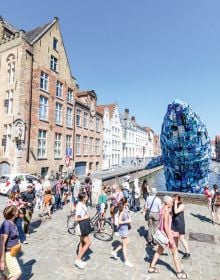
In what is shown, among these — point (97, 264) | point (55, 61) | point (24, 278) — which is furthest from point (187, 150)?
point (55, 61)

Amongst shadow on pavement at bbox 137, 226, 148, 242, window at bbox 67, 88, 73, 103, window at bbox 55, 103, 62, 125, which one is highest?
window at bbox 67, 88, 73, 103

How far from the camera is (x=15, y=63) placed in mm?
23047

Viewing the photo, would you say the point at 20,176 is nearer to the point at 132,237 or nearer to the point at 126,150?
the point at 132,237

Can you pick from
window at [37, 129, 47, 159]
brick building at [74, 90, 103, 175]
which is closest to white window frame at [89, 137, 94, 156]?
brick building at [74, 90, 103, 175]

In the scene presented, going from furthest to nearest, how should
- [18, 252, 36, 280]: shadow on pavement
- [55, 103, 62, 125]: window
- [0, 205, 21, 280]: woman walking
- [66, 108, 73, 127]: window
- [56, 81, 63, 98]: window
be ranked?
[66, 108, 73, 127]: window → [56, 81, 63, 98]: window → [55, 103, 62, 125]: window → [18, 252, 36, 280]: shadow on pavement → [0, 205, 21, 280]: woman walking

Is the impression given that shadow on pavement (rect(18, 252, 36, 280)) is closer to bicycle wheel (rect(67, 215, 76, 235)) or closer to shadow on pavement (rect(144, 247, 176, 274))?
bicycle wheel (rect(67, 215, 76, 235))

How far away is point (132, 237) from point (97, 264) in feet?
8.15

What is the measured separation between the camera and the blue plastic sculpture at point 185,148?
48.8 feet

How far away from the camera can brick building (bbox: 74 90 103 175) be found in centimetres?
3347

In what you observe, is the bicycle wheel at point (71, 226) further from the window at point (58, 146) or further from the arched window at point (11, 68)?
the window at point (58, 146)

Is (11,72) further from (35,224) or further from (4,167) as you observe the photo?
(35,224)

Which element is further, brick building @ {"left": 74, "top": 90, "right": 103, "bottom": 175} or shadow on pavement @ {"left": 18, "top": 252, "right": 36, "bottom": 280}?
brick building @ {"left": 74, "top": 90, "right": 103, "bottom": 175}

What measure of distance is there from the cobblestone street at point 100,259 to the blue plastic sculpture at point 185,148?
6.61 m

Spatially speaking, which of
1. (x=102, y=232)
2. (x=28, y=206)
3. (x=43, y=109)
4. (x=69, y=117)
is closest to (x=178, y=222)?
(x=102, y=232)
